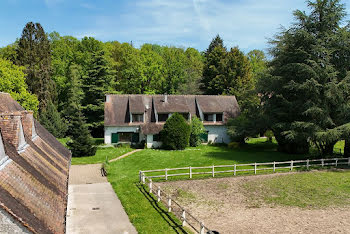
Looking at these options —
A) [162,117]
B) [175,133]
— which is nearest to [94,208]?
[175,133]

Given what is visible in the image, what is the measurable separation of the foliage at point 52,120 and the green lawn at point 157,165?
17.1m

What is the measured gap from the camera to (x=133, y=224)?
14.8 meters

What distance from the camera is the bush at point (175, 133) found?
36.4 meters

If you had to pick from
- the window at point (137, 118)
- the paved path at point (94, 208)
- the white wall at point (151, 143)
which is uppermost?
the window at point (137, 118)

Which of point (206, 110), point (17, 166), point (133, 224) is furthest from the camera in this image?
point (206, 110)

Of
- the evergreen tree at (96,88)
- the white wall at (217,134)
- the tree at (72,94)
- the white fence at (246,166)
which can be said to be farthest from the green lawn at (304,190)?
the tree at (72,94)

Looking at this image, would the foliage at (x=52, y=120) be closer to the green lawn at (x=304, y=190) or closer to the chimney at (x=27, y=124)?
the chimney at (x=27, y=124)

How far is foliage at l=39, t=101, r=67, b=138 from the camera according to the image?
1692 inches

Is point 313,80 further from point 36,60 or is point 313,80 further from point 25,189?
point 36,60

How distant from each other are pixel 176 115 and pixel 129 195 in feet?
61.0

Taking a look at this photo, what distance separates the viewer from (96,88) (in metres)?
46.3

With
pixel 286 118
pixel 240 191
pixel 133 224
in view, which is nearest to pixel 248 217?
pixel 240 191

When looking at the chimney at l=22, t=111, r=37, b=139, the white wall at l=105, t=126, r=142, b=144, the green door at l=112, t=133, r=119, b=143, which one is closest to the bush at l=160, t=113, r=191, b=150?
the white wall at l=105, t=126, r=142, b=144

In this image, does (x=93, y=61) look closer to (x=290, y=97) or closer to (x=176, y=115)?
(x=176, y=115)
